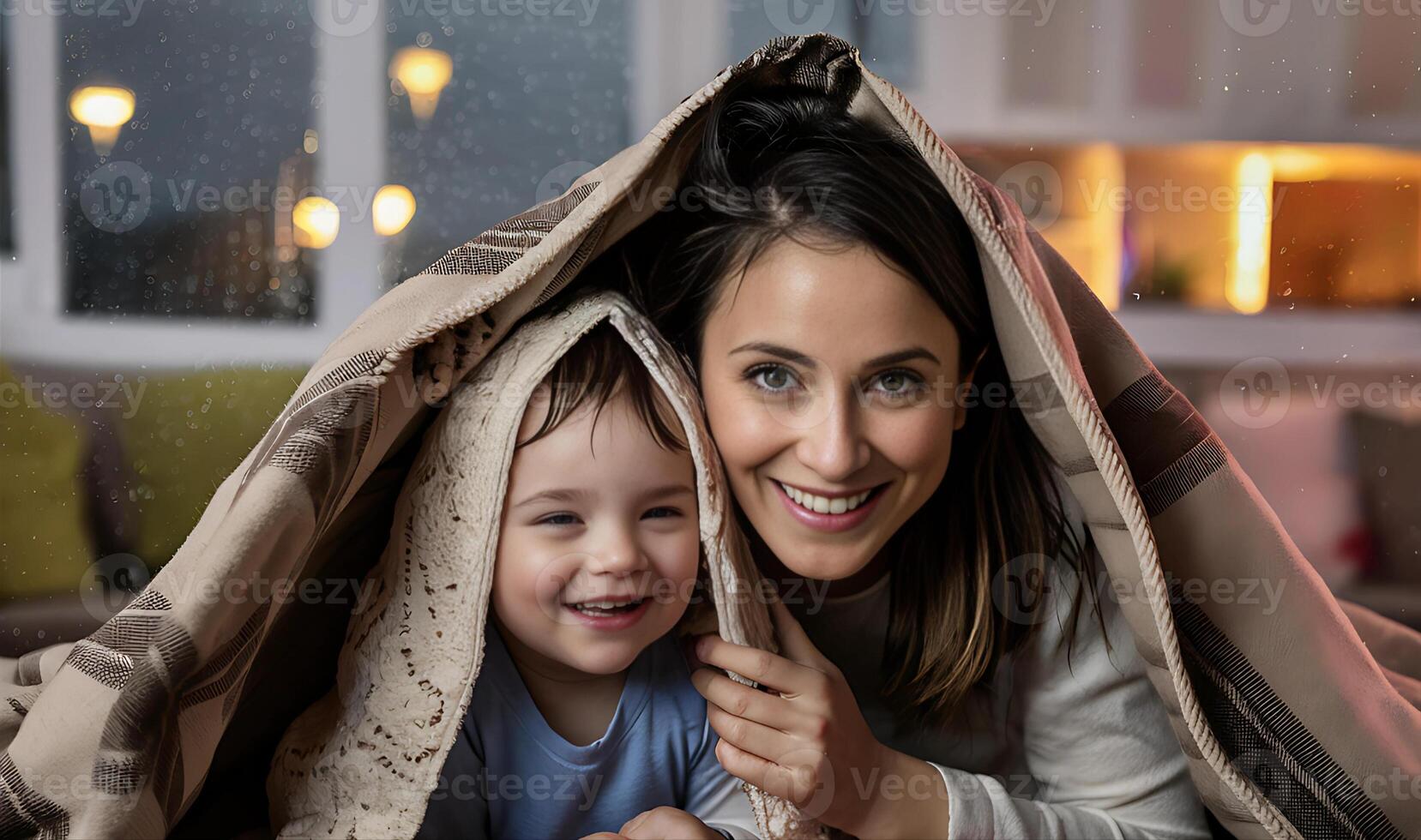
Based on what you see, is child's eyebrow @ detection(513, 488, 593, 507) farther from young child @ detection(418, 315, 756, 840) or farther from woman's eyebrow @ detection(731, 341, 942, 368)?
woman's eyebrow @ detection(731, 341, 942, 368)

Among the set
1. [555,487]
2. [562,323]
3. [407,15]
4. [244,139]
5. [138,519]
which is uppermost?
[407,15]

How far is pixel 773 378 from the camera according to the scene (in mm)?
825

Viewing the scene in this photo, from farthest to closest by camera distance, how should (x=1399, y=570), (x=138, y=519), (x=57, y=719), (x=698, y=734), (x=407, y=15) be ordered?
(x=1399, y=570) < (x=407, y=15) < (x=138, y=519) < (x=698, y=734) < (x=57, y=719)

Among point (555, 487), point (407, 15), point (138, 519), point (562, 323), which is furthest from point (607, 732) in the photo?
point (407, 15)

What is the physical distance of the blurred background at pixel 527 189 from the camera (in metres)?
1.58

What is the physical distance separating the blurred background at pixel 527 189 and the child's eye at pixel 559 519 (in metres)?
0.81

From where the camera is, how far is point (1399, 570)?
6.81 feet

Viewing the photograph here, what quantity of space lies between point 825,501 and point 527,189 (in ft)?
3.94

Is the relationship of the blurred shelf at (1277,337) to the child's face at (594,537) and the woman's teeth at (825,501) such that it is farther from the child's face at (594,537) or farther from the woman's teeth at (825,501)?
the child's face at (594,537)

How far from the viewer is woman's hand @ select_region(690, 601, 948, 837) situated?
0.76 meters

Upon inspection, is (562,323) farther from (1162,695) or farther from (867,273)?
(1162,695)

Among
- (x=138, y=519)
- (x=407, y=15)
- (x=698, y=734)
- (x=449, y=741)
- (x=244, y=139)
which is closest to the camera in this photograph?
(x=449, y=741)

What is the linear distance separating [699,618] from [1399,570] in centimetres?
179

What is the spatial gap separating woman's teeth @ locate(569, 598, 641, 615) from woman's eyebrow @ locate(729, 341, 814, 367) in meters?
0.20
